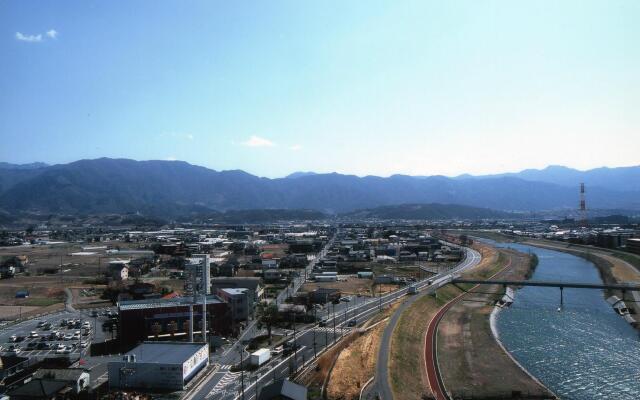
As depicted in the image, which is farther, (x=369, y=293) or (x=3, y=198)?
(x=3, y=198)

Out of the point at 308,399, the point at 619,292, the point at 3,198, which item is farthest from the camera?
the point at 3,198

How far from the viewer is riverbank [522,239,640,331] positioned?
2209 centimetres

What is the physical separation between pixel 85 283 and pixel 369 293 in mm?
15389

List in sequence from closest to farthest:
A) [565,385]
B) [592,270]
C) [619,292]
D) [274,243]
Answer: [565,385]
[619,292]
[592,270]
[274,243]

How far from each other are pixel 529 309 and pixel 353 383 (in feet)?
46.0

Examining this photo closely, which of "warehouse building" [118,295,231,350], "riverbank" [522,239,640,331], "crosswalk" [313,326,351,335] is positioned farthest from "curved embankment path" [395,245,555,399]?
"warehouse building" [118,295,231,350]

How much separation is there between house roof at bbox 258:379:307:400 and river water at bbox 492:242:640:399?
22.8 ft

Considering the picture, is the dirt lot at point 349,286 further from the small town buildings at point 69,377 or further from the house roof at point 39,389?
the house roof at point 39,389

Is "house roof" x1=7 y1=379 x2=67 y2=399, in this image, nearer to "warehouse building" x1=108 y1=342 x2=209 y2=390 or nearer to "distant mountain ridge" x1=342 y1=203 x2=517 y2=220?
"warehouse building" x1=108 y1=342 x2=209 y2=390

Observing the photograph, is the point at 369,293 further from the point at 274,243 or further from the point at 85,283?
the point at 274,243

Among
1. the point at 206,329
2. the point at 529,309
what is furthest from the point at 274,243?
the point at 206,329

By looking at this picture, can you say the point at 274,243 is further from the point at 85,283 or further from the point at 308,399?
the point at 308,399

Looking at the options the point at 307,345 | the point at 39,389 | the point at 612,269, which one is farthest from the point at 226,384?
the point at 612,269

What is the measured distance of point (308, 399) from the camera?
1034 cm
